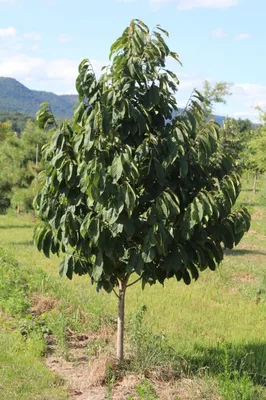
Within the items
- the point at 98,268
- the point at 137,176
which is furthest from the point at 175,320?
the point at 137,176

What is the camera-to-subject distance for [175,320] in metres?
9.45

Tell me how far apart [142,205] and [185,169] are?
68cm

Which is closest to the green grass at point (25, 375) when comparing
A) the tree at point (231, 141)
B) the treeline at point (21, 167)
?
the tree at point (231, 141)

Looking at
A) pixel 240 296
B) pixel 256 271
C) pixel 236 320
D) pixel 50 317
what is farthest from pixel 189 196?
pixel 256 271

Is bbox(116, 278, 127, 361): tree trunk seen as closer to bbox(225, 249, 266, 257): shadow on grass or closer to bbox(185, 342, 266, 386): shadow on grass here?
bbox(185, 342, 266, 386): shadow on grass

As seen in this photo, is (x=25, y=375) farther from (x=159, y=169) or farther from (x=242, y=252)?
(x=242, y=252)

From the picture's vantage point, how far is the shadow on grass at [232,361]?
21.5 feet

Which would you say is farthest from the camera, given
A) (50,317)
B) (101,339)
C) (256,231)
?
(256,231)

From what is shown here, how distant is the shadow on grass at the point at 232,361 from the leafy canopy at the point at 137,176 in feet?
5.20

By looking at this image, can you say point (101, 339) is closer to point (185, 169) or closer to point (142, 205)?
point (142, 205)

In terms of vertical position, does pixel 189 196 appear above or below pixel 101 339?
above

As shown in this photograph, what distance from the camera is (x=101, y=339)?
7.63 meters

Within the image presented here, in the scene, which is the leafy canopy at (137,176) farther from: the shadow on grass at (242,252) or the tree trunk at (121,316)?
the shadow on grass at (242,252)

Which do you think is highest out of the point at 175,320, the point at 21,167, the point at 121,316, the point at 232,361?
the point at 21,167
